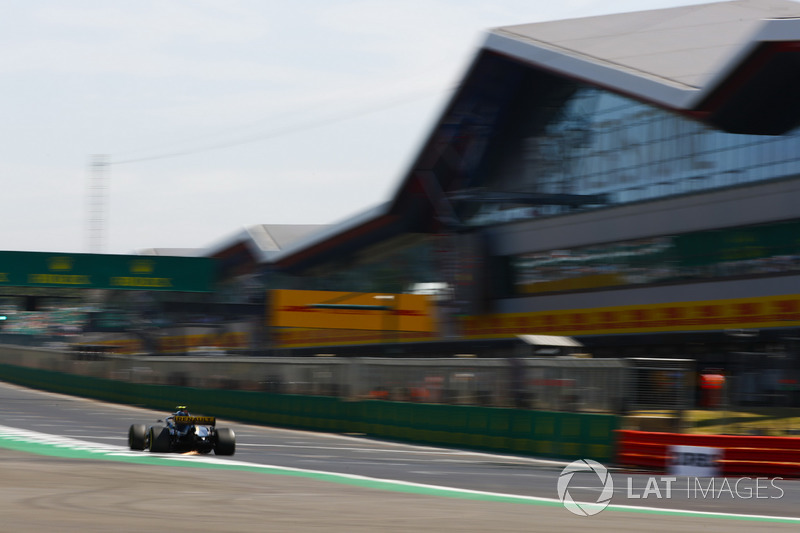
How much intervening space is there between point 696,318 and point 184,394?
17.4 m

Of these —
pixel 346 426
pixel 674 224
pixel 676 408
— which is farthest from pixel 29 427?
pixel 674 224

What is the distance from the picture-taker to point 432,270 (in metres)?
56.3

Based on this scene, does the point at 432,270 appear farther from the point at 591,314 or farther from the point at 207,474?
the point at 207,474

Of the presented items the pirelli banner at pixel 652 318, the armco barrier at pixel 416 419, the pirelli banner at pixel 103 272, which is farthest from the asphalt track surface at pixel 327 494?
the pirelli banner at pixel 103 272

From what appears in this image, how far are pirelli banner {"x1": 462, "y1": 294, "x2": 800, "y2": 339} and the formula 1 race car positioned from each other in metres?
19.3

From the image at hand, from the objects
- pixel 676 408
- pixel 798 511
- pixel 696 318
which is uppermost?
pixel 696 318

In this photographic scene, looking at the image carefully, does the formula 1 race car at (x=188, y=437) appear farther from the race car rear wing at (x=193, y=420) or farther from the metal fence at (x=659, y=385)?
the metal fence at (x=659, y=385)

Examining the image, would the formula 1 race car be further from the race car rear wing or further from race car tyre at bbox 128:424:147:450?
race car tyre at bbox 128:424:147:450

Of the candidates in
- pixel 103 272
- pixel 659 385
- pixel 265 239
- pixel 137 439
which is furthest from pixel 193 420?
pixel 265 239

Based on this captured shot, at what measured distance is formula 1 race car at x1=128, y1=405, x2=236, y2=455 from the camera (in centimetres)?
1781

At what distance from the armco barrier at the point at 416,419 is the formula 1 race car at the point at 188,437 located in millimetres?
7099

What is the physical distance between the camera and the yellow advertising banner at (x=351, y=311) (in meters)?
55.3

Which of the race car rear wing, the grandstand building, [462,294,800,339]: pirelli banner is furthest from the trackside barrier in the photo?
[462,294,800,339]: pirelli banner

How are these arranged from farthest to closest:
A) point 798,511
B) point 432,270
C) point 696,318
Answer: point 432,270, point 696,318, point 798,511
